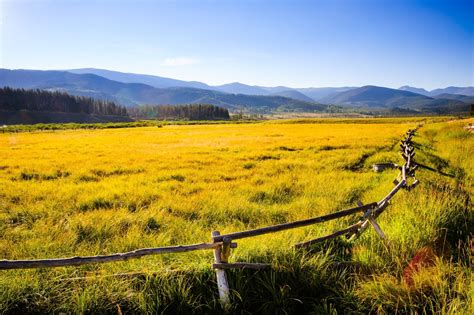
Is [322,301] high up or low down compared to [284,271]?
down

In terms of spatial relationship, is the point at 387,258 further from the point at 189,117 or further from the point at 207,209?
the point at 189,117

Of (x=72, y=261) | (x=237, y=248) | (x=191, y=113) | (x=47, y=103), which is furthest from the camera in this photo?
(x=191, y=113)

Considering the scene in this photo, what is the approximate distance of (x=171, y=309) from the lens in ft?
14.1

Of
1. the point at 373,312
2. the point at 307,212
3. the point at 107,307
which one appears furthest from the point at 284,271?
the point at 307,212

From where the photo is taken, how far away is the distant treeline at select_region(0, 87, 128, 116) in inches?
5104

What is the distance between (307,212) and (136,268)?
221 inches

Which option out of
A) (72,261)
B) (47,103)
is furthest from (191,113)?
(72,261)

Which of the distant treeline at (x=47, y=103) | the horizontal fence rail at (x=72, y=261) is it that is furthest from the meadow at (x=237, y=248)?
the distant treeline at (x=47, y=103)

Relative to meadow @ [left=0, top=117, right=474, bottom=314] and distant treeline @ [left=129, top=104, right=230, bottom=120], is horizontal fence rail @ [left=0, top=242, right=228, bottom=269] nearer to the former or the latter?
meadow @ [left=0, top=117, right=474, bottom=314]

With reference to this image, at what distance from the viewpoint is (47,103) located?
143375mm

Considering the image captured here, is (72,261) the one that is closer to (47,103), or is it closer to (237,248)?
(237,248)

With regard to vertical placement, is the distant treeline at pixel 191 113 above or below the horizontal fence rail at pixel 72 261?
above

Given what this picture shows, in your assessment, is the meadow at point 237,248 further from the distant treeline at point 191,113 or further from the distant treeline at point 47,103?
the distant treeline at point 191,113

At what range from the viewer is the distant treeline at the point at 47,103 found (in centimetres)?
12965
